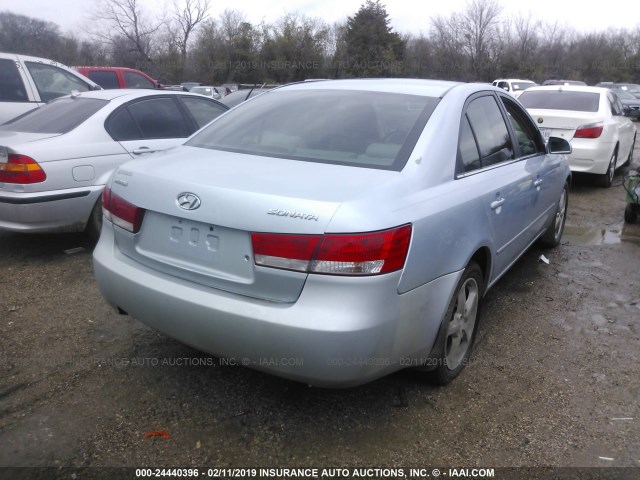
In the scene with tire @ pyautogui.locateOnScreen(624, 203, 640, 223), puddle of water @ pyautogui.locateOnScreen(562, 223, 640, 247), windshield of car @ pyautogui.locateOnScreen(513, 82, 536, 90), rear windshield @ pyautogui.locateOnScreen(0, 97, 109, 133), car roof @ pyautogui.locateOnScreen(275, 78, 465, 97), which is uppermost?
windshield of car @ pyautogui.locateOnScreen(513, 82, 536, 90)

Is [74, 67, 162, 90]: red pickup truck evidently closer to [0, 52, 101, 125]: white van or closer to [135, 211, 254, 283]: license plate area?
[0, 52, 101, 125]: white van

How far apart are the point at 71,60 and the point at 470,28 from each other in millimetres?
31350

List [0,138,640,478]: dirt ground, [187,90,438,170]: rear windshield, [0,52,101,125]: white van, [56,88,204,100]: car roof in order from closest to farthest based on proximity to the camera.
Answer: [0,138,640,478]: dirt ground, [187,90,438,170]: rear windshield, [56,88,204,100]: car roof, [0,52,101,125]: white van

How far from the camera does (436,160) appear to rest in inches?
104

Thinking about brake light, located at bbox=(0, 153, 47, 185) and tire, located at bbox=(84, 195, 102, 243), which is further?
tire, located at bbox=(84, 195, 102, 243)

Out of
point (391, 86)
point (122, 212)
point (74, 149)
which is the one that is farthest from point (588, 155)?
point (122, 212)

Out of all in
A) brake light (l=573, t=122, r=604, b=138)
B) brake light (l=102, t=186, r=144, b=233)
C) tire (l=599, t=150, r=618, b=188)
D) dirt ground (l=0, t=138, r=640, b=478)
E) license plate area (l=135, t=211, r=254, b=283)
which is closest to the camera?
license plate area (l=135, t=211, r=254, b=283)

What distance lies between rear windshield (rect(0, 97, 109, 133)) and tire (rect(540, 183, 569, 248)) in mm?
4400

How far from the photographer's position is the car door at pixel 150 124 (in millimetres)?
5129

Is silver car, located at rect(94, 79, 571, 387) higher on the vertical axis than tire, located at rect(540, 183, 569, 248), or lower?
Answer: higher

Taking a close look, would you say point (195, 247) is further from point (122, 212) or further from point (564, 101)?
point (564, 101)

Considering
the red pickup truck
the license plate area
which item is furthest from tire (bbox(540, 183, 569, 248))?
the red pickup truck

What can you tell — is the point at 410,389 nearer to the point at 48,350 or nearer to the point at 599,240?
the point at 48,350

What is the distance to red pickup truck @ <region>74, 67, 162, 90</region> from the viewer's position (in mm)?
11266
